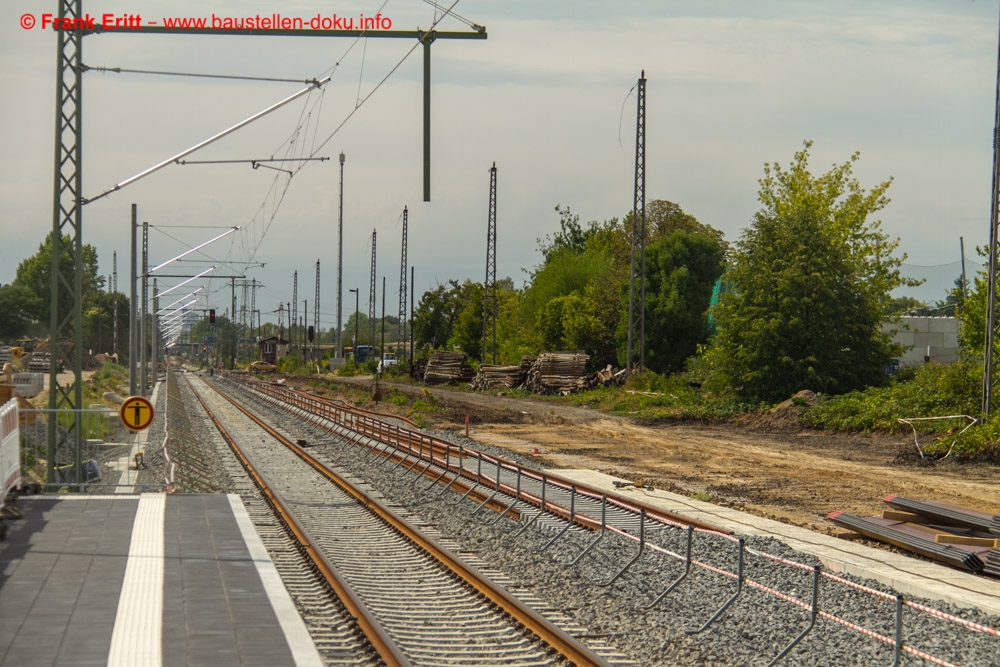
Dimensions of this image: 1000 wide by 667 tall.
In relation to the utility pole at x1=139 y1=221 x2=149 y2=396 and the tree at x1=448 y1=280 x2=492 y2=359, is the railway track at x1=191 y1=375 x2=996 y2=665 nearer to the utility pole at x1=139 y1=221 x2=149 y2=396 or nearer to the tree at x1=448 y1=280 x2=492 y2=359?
the utility pole at x1=139 y1=221 x2=149 y2=396

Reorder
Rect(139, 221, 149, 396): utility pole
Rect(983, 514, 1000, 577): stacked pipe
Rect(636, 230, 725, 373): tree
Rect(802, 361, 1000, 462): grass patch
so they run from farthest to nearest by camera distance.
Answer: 1. Rect(636, 230, 725, 373): tree
2. Rect(139, 221, 149, 396): utility pole
3. Rect(802, 361, 1000, 462): grass patch
4. Rect(983, 514, 1000, 577): stacked pipe

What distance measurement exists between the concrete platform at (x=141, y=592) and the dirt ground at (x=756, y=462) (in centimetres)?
985

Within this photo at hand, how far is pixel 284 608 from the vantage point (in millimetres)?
9977

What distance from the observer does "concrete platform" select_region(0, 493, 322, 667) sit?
8.43 m

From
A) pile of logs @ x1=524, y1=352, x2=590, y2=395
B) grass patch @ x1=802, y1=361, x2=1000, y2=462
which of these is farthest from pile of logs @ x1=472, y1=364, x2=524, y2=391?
grass patch @ x1=802, y1=361, x2=1000, y2=462

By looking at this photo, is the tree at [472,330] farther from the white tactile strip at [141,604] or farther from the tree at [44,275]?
the white tactile strip at [141,604]

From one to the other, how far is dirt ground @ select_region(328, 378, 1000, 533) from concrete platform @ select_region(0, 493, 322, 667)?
9848 millimetres

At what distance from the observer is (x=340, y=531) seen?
55.4 ft

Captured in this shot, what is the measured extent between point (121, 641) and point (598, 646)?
4.33 m

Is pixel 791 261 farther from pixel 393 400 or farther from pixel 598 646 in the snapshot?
pixel 598 646

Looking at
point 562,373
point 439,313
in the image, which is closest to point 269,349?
point 439,313

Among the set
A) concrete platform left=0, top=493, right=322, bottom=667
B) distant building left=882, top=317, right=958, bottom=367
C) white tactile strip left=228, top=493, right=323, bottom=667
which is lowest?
white tactile strip left=228, top=493, right=323, bottom=667

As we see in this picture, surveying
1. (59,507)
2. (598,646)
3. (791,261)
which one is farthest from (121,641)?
(791,261)

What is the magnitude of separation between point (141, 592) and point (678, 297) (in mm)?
55575
